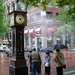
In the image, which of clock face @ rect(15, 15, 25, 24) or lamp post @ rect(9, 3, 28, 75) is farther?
clock face @ rect(15, 15, 25, 24)

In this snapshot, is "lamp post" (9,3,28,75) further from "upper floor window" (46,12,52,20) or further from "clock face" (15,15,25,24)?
"upper floor window" (46,12,52,20)

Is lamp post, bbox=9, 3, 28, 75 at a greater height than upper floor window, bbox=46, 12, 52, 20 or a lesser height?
lesser

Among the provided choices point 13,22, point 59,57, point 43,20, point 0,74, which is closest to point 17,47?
point 13,22

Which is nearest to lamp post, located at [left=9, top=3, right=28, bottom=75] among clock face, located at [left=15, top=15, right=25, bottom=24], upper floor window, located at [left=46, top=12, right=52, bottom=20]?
clock face, located at [left=15, top=15, right=25, bottom=24]

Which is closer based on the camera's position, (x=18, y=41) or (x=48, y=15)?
(x=18, y=41)

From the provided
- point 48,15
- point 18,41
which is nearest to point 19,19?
point 18,41

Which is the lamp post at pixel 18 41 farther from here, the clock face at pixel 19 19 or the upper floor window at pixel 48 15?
the upper floor window at pixel 48 15

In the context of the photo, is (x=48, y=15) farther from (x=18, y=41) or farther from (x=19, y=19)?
(x=18, y=41)

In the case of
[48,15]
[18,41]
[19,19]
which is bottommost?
[18,41]

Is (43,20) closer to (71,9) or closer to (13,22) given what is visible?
(71,9)

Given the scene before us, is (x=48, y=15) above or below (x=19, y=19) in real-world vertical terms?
above

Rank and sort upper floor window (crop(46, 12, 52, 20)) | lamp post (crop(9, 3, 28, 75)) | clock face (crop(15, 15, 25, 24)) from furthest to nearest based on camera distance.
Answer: upper floor window (crop(46, 12, 52, 20)), clock face (crop(15, 15, 25, 24)), lamp post (crop(9, 3, 28, 75))

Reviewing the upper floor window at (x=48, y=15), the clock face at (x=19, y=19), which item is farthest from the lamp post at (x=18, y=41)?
the upper floor window at (x=48, y=15)

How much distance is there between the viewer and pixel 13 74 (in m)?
12.2
